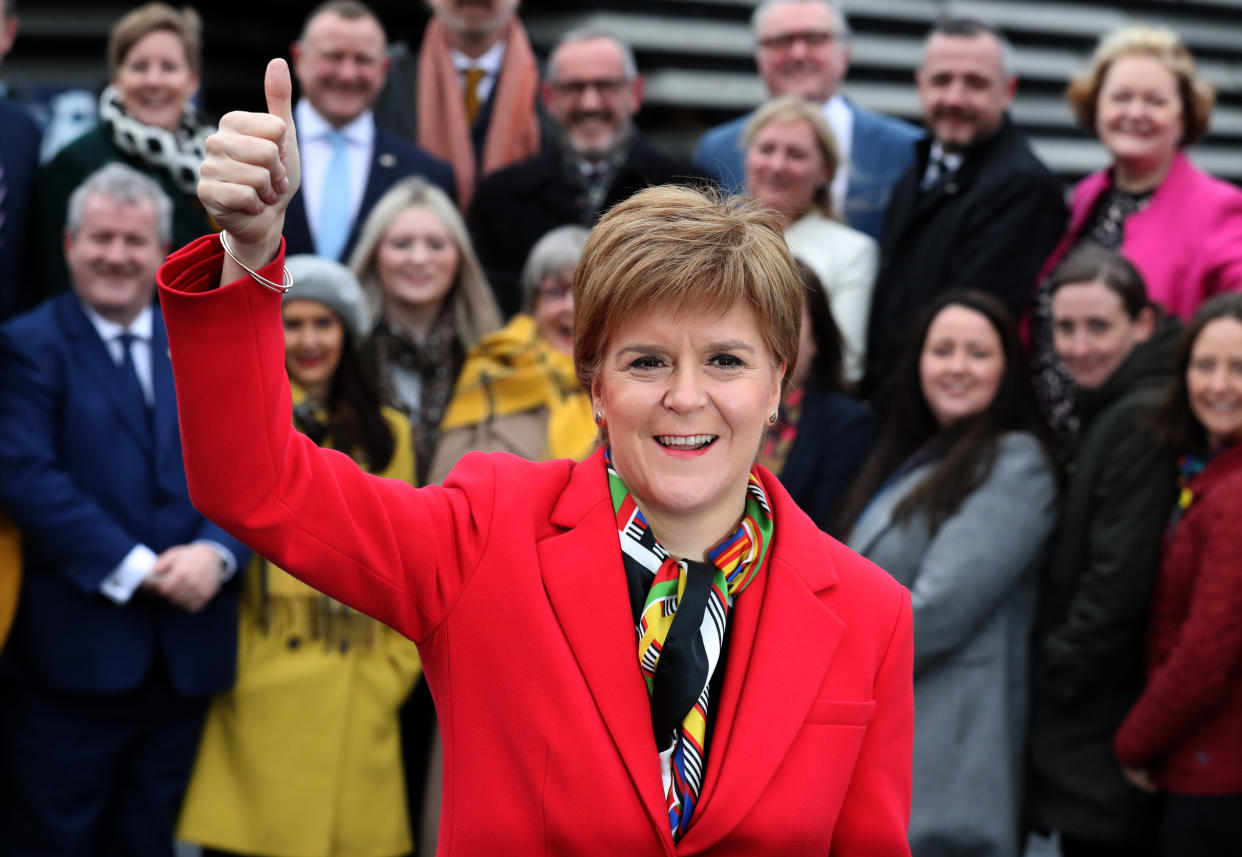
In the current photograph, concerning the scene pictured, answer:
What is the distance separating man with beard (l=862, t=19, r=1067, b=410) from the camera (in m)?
5.14

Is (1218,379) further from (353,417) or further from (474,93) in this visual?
(474,93)

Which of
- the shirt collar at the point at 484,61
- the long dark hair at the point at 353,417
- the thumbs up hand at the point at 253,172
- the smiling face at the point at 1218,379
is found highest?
the shirt collar at the point at 484,61

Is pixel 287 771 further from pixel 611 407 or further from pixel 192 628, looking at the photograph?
pixel 611 407

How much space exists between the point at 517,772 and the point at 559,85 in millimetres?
3877

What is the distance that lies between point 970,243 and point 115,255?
117 inches

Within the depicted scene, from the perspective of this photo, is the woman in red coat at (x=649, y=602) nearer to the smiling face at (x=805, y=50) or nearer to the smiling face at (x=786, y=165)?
the smiling face at (x=786, y=165)

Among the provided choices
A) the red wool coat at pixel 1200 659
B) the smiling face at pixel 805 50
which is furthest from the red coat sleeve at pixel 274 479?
the smiling face at pixel 805 50

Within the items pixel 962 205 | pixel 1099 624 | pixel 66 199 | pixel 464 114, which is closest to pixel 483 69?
pixel 464 114

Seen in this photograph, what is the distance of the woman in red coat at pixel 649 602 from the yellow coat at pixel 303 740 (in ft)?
6.90

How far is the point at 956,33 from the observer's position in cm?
547

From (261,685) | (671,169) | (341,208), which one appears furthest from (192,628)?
(671,169)

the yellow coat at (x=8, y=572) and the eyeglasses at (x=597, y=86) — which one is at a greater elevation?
the eyeglasses at (x=597, y=86)

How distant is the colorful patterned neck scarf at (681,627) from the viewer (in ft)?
6.97

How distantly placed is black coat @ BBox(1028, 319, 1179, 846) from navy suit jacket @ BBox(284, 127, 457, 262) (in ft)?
8.64
